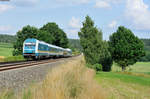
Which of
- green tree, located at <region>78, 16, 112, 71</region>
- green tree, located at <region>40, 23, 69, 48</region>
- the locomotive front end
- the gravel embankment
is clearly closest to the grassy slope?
green tree, located at <region>78, 16, 112, 71</region>

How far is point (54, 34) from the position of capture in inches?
3179

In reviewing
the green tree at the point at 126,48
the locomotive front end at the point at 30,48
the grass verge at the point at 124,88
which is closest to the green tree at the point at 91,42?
the grass verge at the point at 124,88

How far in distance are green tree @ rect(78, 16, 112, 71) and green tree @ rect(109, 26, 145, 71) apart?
2242 cm

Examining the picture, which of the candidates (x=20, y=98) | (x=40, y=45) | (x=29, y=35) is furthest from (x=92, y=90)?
(x=29, y=35)

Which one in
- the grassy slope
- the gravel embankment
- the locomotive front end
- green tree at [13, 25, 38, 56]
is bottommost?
the grassy slope

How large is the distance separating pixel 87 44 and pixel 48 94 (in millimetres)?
27549

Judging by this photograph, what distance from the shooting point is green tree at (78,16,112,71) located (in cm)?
3366

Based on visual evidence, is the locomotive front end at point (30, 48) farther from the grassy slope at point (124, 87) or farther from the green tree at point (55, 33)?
the green tree at point (55, 33)

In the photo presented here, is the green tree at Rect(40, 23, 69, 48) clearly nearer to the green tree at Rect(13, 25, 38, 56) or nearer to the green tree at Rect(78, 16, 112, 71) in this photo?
the green tree at Rect(13, 25, 38, 56)

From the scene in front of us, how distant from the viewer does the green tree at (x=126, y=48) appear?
181 feet

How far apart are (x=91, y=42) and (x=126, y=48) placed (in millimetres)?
24398

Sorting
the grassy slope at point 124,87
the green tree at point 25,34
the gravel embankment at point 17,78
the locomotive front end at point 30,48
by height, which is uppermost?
the green tree at point 25,34

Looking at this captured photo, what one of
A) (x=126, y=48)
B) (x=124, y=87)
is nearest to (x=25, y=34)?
(x=126, y=48)

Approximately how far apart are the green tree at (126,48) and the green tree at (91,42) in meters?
22.4
